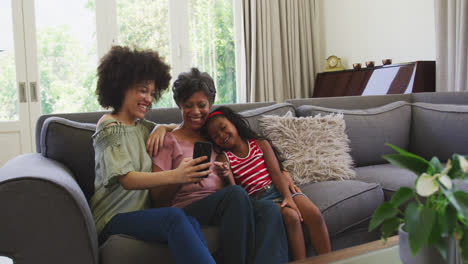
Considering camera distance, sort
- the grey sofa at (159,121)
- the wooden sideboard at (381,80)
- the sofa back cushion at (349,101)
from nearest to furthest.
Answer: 1. the grey sofa at (159,121)
2. the sofa back cushion at (349,101)
3. the wooden sideboard at (381,80)

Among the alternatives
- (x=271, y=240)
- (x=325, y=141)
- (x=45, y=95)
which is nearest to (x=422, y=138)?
(x=325, y=141)

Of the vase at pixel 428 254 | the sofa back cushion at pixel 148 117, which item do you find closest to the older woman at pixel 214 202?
the sofa back cushion at pixel 148 117

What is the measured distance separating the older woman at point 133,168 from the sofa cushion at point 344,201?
1.80ft

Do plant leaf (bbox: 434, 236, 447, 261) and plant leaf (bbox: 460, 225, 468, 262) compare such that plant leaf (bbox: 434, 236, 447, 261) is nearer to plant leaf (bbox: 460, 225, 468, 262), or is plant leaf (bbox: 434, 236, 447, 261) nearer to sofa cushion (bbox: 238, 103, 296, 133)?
plant leaf (bbox: 460, 225, 468, 262)

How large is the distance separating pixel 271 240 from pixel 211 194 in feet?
0.85

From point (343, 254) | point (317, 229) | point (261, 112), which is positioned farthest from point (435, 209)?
point (261, 112)

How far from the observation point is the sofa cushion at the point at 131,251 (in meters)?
1.12

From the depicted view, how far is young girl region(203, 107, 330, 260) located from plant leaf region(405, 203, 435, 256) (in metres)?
0.80

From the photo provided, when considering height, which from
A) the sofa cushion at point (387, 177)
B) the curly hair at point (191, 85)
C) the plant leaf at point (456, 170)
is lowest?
the sofa cushion at point (387, 177)

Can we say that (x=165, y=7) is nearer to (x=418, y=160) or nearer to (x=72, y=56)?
(x=72, y=56)

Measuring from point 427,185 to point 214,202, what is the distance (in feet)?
2.72

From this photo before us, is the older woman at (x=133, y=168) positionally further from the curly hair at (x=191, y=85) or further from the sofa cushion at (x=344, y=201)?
the sofa cushion at (x=344, y=201)

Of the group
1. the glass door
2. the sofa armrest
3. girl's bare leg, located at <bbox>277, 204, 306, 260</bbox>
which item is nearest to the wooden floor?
girl's bare leg, located at <bbox>277, 204, 306, 260</bbox>

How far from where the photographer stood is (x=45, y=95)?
3.33 meters
